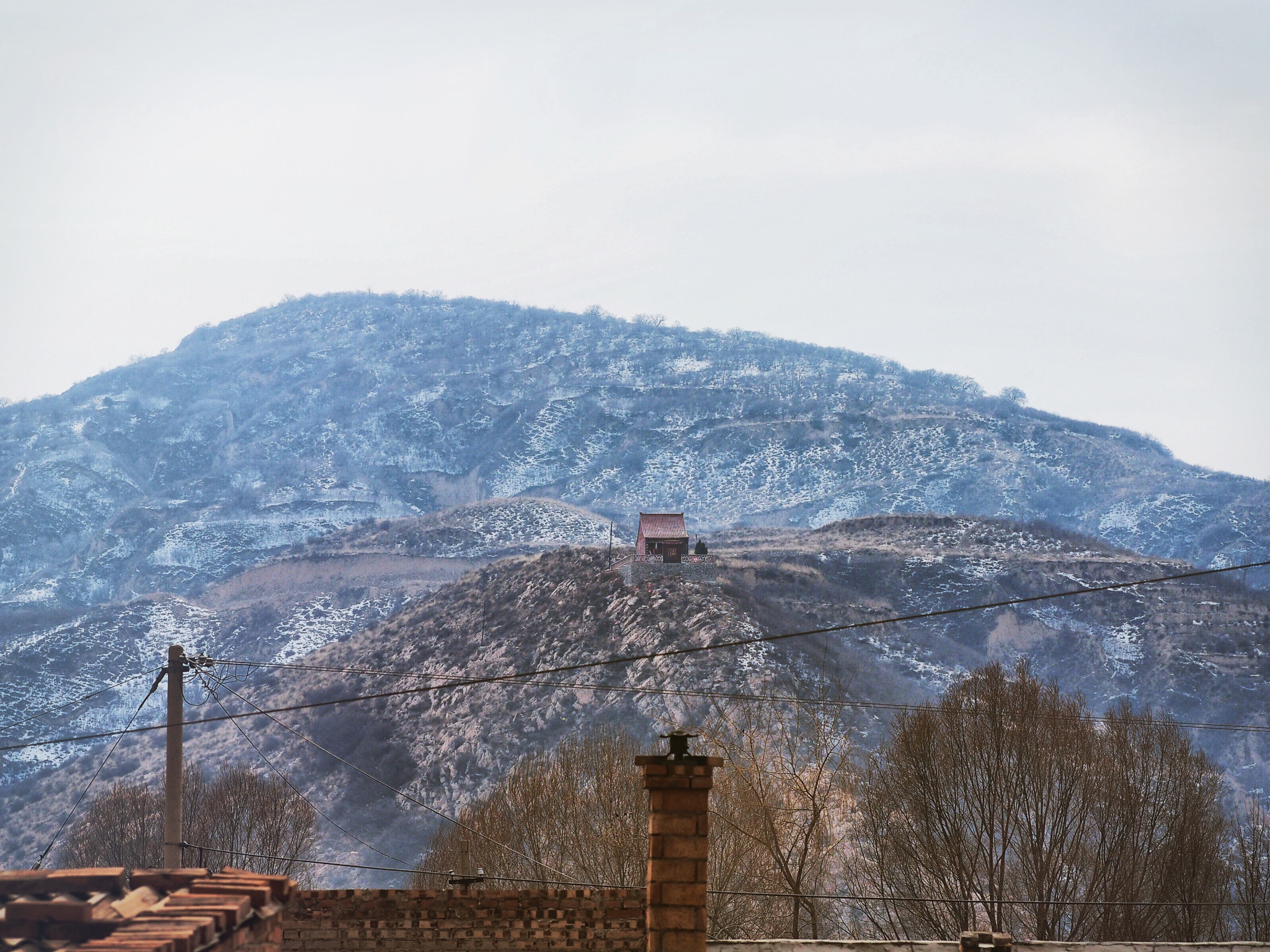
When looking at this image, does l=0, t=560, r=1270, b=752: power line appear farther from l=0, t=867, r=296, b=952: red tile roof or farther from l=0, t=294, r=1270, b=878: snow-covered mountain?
l=0, t=867, r=296, b=952: red tile roof

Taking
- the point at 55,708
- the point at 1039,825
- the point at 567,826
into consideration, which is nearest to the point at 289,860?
the point at 567,826

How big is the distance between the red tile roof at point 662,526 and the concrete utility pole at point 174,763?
70672 millimetres

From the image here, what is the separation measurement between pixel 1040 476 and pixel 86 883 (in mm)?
182748

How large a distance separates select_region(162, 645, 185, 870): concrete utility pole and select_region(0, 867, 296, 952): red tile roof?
11.1 metres

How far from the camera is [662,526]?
9344cm

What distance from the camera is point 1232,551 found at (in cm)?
15812

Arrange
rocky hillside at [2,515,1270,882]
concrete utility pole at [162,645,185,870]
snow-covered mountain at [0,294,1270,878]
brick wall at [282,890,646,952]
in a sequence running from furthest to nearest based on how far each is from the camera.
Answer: snow-covered mountain at [0,294,1270,878], rocky hillside at [2,515,1270,882], concrete utility pole at [162,645,185,870], brick wall at [282,890,646,952]

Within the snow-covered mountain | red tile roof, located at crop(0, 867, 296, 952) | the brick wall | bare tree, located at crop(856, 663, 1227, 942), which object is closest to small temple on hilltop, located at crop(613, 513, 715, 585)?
the snow-covered mountain

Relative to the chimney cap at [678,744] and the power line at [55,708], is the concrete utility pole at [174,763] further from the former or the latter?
the power line at [55,708]

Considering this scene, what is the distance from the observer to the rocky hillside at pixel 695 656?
77125 millimetres

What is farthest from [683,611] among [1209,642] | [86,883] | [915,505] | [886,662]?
[915,505]

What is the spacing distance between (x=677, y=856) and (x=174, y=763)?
10526 mm

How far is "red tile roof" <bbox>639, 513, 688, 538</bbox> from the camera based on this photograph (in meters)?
92.2

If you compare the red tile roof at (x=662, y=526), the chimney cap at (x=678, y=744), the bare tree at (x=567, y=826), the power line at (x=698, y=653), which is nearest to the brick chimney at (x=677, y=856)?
the chimney cap at (x=678, y=744)
